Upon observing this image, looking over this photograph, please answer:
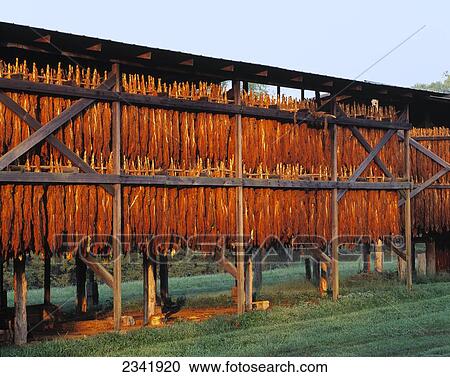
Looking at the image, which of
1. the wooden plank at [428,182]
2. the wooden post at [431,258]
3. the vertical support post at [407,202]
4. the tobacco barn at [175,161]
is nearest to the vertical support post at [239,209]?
the tobacco barn at [175,161]

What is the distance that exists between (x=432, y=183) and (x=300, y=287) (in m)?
7.62

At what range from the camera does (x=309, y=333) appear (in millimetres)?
A: 17516

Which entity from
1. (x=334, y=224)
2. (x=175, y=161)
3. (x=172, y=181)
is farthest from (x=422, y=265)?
(x=172, y=181)

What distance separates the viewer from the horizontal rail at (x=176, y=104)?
17328mm

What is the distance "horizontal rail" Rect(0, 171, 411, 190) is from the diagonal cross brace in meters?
0.21

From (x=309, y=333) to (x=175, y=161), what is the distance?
6.14m

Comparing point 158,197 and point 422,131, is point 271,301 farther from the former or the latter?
point 422,131

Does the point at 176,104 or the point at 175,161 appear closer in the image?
the point at 176,104

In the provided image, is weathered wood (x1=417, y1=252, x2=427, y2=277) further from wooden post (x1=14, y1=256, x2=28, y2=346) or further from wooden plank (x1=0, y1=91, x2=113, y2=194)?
wooden post (x1=14, y1=256, x2=28, y2=346)

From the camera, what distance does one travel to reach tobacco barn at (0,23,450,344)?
1739 cm

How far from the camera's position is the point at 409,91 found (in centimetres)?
2611

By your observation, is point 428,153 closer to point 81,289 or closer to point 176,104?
point 176,104

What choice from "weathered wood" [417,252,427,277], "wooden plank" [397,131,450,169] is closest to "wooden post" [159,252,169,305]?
"wooden plank" [397,131,450,169]

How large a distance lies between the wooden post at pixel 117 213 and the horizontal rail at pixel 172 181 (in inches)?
15.5
